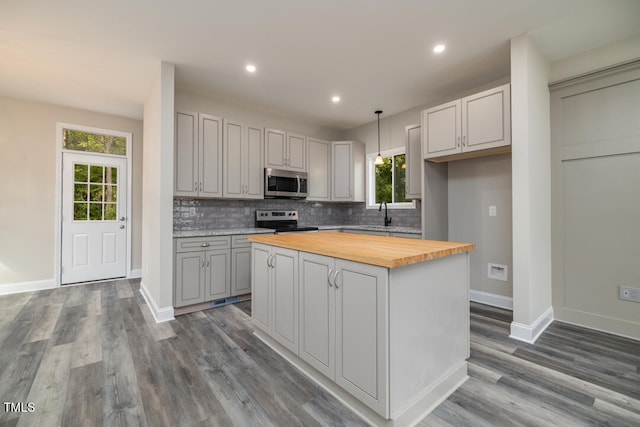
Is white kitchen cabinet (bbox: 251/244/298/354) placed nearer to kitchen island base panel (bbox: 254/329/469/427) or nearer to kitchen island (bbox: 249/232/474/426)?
kitchen island (bbox: 249/232/474/426)

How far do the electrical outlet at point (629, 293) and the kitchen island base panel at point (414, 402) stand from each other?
1.87 meters

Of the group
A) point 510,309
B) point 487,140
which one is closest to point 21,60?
point 487,140

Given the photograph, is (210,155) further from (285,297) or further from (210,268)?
(285,297)

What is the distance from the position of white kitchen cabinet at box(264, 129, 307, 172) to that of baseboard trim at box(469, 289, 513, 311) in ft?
9.81

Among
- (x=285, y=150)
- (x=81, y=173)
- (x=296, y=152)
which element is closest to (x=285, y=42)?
(x=285, y=150)

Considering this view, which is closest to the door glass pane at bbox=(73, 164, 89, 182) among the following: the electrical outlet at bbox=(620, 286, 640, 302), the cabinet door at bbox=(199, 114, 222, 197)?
the cabinet door at bbox=(199, 114, 222, 197)

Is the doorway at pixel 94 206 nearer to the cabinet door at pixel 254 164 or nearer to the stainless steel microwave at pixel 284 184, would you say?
the cabinet door at pixel 254 164

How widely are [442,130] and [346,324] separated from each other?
2.57 m

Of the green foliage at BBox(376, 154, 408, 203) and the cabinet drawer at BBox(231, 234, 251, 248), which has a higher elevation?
the green foliage at BBox(376, 154, 408, 203)

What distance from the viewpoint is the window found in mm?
4641

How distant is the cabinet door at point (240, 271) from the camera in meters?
3.54

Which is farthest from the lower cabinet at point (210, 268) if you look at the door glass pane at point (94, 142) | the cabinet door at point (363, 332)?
A: the door glass pane at point (94, 142)

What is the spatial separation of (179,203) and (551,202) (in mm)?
4350

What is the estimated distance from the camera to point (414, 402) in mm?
1536
